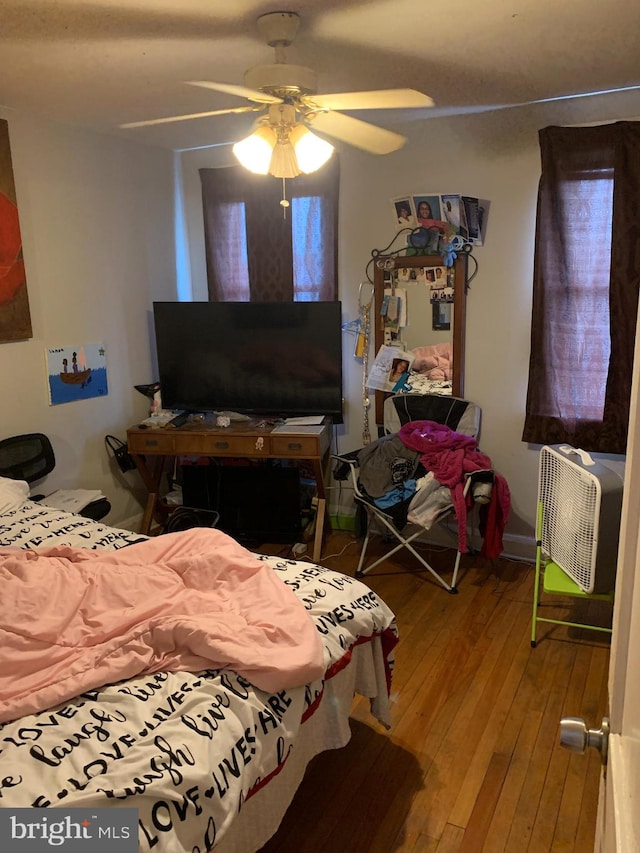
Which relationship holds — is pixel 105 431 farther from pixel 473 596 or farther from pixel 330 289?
pixel 473 596

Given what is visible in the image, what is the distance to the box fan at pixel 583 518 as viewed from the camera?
2.52 metres

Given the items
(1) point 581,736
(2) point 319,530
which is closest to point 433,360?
(2) point 319,530

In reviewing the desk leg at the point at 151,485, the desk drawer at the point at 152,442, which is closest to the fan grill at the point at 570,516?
the desk drawer at the point at 152,442

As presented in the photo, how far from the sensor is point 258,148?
2.40 metres

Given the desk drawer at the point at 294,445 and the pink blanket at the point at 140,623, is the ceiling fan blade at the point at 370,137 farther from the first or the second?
the pink blanket at the point at 140,623

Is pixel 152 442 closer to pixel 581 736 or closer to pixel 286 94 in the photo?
pixel 286 94

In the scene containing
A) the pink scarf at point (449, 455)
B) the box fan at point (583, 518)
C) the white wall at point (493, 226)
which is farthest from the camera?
the white wall at point (493, 226)

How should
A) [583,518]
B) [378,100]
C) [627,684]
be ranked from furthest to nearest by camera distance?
[378,100] → [583,518] → [627,684]

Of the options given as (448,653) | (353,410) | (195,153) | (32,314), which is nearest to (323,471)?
(353,410)

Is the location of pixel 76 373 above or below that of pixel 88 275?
below

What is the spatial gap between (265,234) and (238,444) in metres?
1.36

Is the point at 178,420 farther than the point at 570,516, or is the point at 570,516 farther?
the point at 178,420

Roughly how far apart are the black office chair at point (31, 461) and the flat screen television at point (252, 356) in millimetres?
924

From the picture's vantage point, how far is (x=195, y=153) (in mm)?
4172
